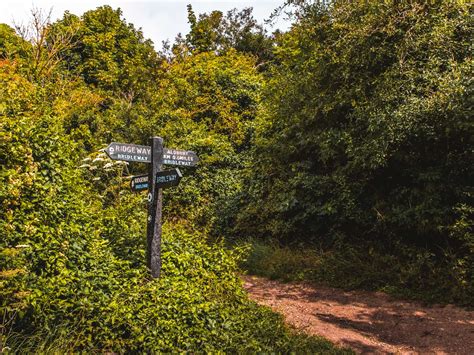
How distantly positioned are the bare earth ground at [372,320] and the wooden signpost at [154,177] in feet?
8.09

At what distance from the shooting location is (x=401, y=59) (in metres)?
→ 8.80

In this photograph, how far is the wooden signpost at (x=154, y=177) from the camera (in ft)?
18.0

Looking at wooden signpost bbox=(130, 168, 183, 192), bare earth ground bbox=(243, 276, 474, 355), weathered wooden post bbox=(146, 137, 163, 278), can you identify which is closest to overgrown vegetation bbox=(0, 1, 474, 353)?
weathered wooden post bbox=(146, 137, 163, 278)

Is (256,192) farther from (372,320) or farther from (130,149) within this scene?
(130,149)

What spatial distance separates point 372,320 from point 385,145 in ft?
11.2

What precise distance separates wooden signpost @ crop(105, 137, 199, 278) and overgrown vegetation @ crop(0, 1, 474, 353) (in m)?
0.37

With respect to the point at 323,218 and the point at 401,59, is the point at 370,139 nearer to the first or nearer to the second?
the point at 401,59

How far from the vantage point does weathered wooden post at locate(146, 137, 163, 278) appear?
18.1 feet

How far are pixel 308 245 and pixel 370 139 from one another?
3.15 m

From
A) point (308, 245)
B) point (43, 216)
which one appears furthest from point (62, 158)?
point (308, 245)

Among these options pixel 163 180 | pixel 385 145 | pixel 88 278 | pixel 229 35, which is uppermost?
pixel 229 35

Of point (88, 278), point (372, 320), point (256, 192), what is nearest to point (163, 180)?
point (88, 278)

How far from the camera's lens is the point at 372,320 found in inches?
267

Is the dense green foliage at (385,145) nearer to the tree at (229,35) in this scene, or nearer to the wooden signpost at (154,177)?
the wooden signpost at (154,177)
